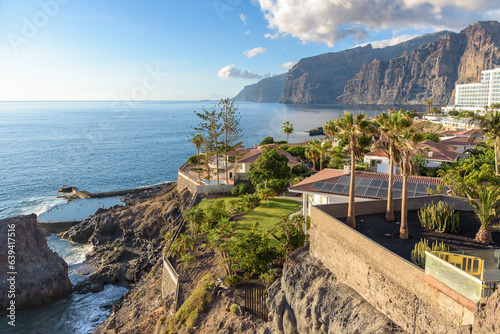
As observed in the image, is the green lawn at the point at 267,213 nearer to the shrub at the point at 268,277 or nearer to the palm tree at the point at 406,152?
the shrub at the point at 268,277

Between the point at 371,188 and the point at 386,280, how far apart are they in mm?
12015

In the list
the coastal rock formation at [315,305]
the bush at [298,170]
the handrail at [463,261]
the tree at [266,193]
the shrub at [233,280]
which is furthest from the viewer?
the bush at [298,170]

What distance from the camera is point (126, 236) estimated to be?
45312 mm

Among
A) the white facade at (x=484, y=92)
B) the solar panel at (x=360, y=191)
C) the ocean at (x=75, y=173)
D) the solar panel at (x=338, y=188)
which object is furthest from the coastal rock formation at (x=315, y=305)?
the white facade at (x=484, y=92)

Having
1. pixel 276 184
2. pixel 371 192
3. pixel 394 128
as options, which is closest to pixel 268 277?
pixel 371 192

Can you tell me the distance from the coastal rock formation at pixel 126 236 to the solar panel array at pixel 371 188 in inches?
867

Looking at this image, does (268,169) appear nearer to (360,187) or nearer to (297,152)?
(360,187)

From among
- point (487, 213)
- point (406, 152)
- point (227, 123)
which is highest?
point (227, 123)

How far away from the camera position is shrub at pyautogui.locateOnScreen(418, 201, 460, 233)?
1700 cm

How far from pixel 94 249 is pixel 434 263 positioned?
44.3m

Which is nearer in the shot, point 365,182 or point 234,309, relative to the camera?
point 234,309

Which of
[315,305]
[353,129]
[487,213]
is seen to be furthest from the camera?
[353,129]

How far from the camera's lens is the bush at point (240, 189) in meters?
→ 44.0

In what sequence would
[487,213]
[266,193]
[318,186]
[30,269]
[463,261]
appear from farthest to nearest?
[266,193] → [30,269] → [318,186] → [487,213] → [463,261]
